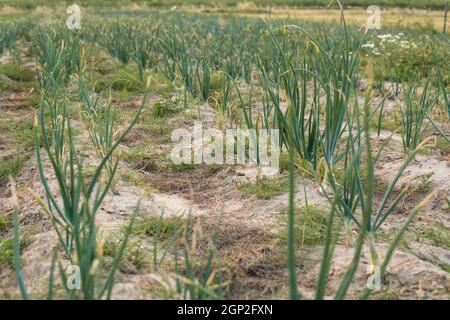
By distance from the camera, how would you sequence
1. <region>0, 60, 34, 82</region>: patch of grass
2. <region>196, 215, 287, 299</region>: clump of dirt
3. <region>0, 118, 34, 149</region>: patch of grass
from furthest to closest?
<region>0, 60, 34, 82</region>: patch of grass
<region>0, 118, 34, 149</region>: patch of grass
<region>196, 215, 287, 299</region>: clump of dirt

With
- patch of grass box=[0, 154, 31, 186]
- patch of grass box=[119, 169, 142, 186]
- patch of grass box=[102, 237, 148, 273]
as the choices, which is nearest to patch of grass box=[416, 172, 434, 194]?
patch of grass box=[119, 169, 142, 186]

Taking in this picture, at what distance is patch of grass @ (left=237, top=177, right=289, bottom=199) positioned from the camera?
2.58m

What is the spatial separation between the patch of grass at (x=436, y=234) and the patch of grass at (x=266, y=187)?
600 mm

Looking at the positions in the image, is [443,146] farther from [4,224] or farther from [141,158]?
[4,224]

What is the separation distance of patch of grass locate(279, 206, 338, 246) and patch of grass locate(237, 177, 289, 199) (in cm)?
26

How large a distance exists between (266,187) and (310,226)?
0.49 meters

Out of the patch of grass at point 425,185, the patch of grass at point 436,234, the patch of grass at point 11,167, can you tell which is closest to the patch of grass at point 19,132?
the patch of grass at point 11,167

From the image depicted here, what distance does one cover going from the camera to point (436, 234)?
2227 mm

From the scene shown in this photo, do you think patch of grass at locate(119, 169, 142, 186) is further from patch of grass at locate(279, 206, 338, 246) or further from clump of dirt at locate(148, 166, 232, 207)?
patch of grass at locate(279, 206, 338, 246)

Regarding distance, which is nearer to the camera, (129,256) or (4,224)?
(129,256)

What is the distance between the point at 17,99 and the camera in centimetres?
493

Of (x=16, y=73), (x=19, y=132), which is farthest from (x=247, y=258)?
(x=16, y=73)

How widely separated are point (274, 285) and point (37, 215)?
1.06m
